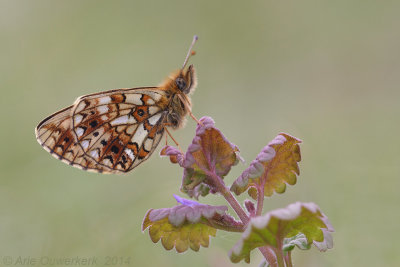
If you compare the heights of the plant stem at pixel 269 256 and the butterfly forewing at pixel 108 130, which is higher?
the butterfly forewing at pixel 108 130

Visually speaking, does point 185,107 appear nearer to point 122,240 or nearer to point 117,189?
point 122,240

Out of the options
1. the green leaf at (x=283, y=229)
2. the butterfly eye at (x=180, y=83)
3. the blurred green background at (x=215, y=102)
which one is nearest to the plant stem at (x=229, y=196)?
the green leaf at (x=283, y=229)

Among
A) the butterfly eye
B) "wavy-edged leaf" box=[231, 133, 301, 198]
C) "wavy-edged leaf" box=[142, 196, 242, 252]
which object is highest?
the butterfly eye

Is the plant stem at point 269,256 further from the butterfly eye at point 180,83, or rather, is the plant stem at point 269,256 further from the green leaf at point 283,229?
the butterfly eye at point 180,83

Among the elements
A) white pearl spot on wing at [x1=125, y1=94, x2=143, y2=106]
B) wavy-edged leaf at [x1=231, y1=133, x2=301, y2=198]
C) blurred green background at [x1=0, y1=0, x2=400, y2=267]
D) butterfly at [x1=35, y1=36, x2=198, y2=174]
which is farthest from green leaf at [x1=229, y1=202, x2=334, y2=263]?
white pearl spot on wing at [x1=125, y1=94, x2=143, y2=106]

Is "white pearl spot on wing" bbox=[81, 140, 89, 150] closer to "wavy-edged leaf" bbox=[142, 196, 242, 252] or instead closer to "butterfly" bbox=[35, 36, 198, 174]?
"butterfly" bbox=[35, 36, 198, 174]
